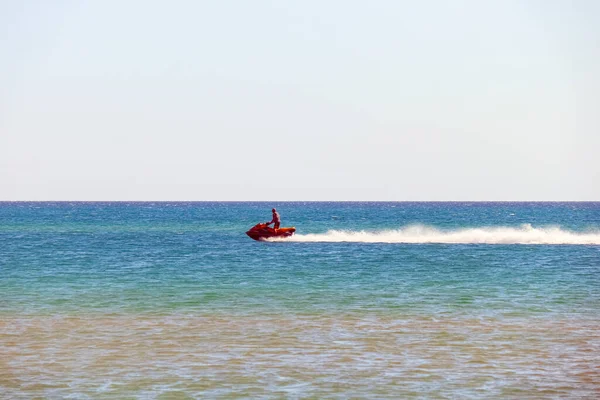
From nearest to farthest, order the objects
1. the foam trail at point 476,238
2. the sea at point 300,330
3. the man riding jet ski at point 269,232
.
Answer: the sea at point 300,330 → the man riding jet ski at point 269,232 → the foam trail at point 476,238

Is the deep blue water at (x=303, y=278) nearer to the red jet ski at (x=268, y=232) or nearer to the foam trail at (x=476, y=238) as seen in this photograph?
the red jet ski at (x=268, y=232)

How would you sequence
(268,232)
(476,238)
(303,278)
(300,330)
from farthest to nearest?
(476,238)
(268,232)
(303,278)
(300,330)

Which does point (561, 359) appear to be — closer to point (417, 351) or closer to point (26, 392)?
point (417, 351)

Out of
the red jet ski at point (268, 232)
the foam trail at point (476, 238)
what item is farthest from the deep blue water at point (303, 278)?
the foam trail at point (476, 238)

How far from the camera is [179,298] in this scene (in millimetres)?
30391

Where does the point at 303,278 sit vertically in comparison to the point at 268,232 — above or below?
below

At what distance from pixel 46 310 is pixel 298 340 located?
34.0 ft

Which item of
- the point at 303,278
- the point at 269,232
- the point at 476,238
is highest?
the point at 269,232

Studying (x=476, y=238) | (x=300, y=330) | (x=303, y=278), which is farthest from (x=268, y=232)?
(x=300, y=330)

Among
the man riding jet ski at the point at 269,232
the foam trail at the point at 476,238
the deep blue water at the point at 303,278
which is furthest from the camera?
the foam trail at the point at 476,238

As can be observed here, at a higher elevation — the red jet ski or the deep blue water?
the red jet ski

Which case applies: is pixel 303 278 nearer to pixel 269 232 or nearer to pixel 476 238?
pixel 269 232

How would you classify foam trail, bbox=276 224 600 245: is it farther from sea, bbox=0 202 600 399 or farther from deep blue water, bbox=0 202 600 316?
sea, bbox=0 202 600 399

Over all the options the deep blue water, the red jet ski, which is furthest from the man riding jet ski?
the deep blue water
